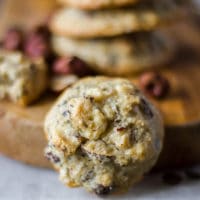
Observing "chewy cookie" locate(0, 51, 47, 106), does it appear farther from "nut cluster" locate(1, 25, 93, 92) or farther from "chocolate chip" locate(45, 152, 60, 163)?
"chocolate chip" locate(45, 152, 60, 163)

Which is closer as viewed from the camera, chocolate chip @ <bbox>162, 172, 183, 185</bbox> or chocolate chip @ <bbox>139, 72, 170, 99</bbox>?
chocolate chip @ <bbox>162, 172, 183, 185</bbox>

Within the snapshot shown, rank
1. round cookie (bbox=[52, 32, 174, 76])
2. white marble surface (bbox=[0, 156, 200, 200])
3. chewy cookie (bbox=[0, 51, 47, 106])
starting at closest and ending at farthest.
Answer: white marble surface (bbox=[0, 156, 200, 200]) → chewy cookie (bbox=[0, 51, 47, 106]) → round cookie (bbox=[52, 32, 174, 76])

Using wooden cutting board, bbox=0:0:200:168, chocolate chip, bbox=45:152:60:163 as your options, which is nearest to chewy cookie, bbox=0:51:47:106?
wooden cutting board, bbox=0:0:200:168

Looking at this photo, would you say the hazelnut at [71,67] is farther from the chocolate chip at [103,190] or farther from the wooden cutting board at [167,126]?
the chocolate chip at [103,190]

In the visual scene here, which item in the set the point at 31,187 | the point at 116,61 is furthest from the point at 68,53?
the point at 31,187

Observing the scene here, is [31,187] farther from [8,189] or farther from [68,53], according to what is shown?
[68,53]

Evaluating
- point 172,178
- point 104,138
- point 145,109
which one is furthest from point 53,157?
point 172,178
